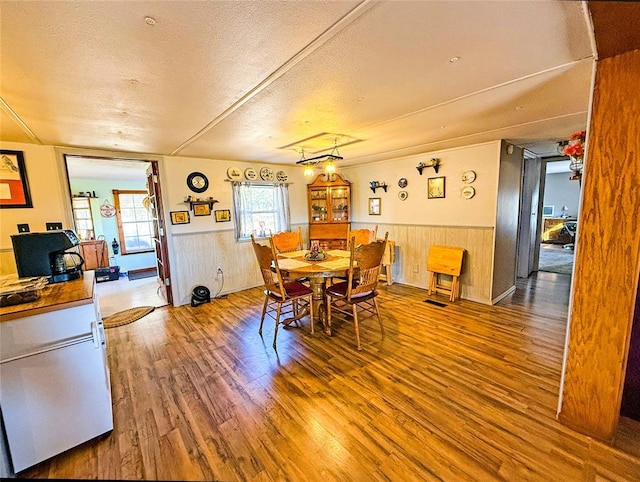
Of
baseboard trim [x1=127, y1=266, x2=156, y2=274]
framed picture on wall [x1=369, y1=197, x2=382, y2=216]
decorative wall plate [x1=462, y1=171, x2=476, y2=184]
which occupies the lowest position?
baseboard trim [x1=127, y1=266, x2=156, y2=274]

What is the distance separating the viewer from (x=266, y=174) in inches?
195

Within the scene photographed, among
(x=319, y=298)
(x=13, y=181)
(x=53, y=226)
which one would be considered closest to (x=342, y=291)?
(x=319, y=298)

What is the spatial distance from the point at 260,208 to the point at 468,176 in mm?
3478

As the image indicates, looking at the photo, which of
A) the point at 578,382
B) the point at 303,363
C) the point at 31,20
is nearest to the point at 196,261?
the point at 303,363

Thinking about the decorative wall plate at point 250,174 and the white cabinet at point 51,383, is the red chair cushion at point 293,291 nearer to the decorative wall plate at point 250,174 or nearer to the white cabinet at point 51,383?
the white cabinet at point 51,383

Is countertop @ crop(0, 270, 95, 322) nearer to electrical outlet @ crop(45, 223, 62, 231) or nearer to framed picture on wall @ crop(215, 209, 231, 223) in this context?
electrical outlet @ crop(45, 223, 62, 231)

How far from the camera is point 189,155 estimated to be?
4.02 meters

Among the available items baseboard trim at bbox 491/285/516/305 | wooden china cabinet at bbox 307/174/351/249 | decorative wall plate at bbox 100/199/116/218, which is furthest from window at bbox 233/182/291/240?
decorative wall plate at bbox 100/199/116/218

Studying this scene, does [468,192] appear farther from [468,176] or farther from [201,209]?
[201,209]

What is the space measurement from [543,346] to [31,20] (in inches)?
168

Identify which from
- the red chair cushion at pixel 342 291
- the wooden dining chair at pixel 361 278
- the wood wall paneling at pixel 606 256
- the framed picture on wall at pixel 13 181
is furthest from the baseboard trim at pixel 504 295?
the framed picture on wall at pixel 13 181

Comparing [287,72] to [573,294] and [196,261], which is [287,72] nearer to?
[573,294]

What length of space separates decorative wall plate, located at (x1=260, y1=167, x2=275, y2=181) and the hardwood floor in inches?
112

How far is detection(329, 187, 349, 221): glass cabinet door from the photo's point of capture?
528 cm
